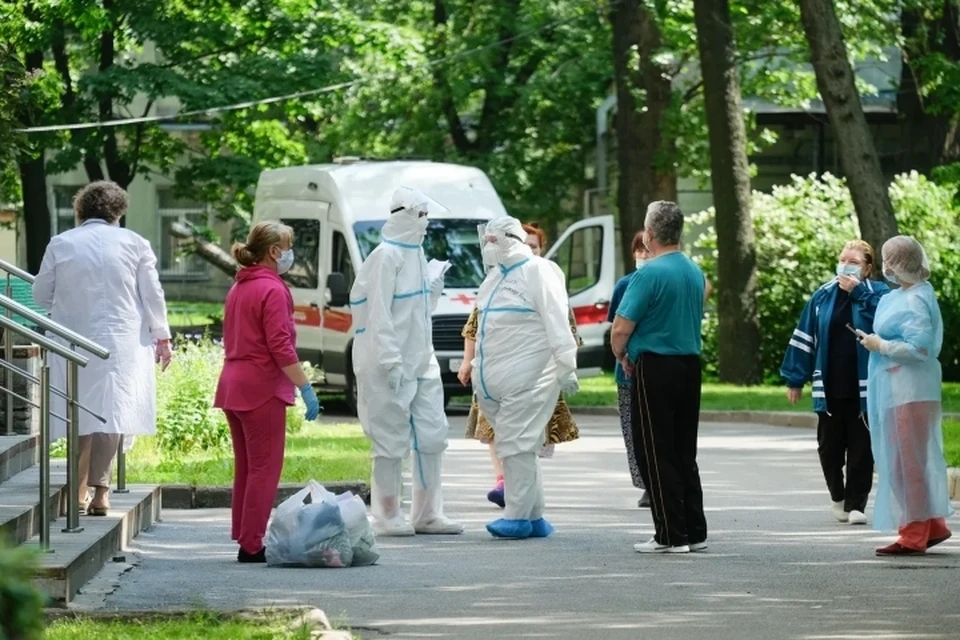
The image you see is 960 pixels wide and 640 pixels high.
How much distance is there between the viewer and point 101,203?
11961 mm

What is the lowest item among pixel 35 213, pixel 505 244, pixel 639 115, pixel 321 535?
pixel 321 535

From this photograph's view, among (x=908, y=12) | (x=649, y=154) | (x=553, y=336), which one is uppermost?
(x=908, y=12)

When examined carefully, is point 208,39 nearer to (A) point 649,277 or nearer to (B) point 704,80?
(B) point 704,80

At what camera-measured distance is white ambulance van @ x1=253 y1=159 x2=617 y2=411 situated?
80.5ft

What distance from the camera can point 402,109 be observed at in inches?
1678

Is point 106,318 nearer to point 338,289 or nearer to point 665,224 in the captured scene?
point 665,224

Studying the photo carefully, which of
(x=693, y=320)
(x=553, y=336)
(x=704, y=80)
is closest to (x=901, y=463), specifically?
(x=693, y=320)

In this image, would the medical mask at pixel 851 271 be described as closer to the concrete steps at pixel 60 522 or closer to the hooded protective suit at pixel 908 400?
the hooded protective suit at pixel 908 400

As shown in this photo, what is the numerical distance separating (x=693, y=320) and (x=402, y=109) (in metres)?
31.6

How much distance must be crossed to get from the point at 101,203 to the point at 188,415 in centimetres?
604

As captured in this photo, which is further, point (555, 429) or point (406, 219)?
point (555, 429)

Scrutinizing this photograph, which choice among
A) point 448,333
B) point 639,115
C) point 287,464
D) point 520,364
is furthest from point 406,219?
point 639,115

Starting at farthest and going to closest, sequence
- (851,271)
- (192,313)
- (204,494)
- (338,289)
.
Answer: (192,313) < (338,289) < (204,494) < (851,271)

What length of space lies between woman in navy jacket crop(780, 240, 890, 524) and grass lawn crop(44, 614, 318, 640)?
6.04 meters
